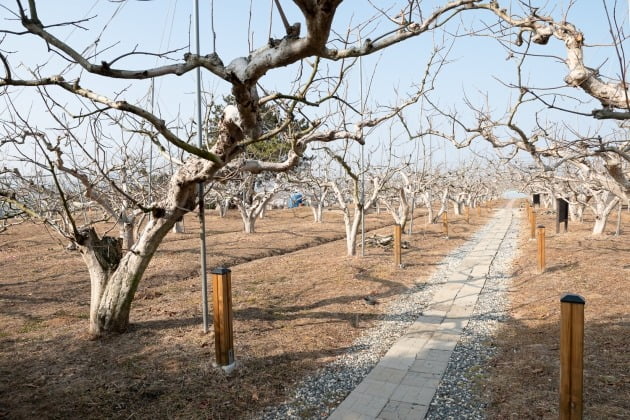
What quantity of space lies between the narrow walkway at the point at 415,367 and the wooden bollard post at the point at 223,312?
1.40 metres

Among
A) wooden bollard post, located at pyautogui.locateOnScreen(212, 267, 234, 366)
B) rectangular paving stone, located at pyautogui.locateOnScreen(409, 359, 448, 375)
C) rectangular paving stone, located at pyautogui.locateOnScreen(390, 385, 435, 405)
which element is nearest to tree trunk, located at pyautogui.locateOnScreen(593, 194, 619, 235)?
rectangular paving stone, located at pyautogui.locateOnScreen(409, 359, 448, 375)

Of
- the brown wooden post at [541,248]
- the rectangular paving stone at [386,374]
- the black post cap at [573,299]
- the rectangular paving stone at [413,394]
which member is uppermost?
the black post cap at [573,299]

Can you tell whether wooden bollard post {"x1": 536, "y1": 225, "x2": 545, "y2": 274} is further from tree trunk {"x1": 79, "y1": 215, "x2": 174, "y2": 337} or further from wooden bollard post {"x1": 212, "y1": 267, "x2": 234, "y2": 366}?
tree trunk {"x1": 79, "y1": 215, "x2": 174, "y2": 337}

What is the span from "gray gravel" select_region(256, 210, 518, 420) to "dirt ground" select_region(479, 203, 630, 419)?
22cm

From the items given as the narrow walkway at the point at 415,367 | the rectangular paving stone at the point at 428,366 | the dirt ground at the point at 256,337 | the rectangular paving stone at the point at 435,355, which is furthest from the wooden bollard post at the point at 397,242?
the rectangular paving stone at the point at 428,366

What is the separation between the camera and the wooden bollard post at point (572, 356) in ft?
9.74

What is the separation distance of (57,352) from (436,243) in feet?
42.2

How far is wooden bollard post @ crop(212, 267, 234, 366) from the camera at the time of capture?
14.3 ft

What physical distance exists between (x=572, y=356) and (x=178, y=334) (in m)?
4.71

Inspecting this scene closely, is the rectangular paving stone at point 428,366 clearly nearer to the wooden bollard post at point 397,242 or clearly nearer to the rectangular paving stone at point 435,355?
the rectangular paving stone at point 435,355

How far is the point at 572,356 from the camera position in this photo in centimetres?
301

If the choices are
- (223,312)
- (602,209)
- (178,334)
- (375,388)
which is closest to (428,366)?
(375,388)

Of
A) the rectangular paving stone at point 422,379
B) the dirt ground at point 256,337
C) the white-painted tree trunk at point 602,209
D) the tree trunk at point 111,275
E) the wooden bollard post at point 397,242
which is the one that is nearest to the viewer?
the dirt ground at point 256,337

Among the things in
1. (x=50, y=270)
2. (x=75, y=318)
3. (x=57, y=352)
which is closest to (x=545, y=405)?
(x=57, y=352)
